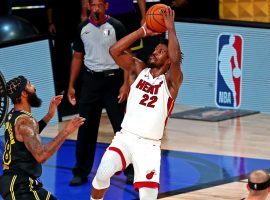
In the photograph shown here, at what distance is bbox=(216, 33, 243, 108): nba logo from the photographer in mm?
13773

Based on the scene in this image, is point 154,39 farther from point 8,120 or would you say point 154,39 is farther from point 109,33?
point 8,120

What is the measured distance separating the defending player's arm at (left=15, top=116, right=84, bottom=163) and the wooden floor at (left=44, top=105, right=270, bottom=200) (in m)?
3.75

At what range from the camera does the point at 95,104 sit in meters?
10.2

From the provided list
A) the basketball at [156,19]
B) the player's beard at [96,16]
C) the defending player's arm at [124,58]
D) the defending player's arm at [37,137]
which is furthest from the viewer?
the player's beard at [96,16]

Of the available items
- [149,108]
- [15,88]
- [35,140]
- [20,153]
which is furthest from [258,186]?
[149,108]

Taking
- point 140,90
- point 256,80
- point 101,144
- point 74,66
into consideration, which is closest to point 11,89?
point 140,90

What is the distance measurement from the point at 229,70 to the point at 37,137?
701 cm

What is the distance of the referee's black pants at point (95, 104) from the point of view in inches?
400

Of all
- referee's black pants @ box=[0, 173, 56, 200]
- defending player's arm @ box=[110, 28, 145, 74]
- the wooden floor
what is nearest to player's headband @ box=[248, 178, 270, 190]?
referee's black pants @ box=[0, 173, 56, 200]

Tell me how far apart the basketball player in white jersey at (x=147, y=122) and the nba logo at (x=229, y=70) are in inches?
208

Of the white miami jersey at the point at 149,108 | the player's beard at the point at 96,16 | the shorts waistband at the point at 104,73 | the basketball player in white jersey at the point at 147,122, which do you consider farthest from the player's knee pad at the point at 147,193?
the player's beard at the point at 96,16

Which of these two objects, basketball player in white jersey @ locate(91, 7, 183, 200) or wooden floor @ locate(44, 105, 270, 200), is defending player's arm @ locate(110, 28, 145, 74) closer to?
basketball player in white jersey @ locate(91, 7, 183, 200)

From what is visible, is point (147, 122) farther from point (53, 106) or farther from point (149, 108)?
point (53, 106)

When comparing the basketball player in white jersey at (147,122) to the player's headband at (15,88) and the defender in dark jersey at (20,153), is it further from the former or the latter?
the player's headband at (15,88)
